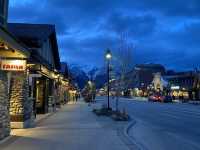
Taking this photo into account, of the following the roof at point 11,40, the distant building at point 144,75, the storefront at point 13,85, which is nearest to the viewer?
the roof at point 11,40

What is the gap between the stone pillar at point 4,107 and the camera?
15.5 meters

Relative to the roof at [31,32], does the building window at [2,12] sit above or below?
below

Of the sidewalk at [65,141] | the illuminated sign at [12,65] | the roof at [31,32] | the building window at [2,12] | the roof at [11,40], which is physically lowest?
the sidewalk at [65,141]

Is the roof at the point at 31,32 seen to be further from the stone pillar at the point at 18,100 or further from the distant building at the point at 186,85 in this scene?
the distant building at the point at 186,85

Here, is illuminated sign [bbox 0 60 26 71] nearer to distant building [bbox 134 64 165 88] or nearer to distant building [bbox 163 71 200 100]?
distant building [bbox 163 71 200 100]

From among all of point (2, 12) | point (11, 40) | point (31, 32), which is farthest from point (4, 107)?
point (31, 32)

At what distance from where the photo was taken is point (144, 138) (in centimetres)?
1769

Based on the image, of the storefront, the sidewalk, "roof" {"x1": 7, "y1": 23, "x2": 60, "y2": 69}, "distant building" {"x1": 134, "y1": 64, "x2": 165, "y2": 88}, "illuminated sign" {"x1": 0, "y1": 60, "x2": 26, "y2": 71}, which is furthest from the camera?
"distant building" {"x1": 134, "y1": 64, "x2": 165, "y2": 88}

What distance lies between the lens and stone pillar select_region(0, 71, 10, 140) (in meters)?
15.5

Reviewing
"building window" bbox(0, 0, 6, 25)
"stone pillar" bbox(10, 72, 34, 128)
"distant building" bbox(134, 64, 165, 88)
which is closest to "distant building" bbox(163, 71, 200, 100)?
"distant building" bbox(134, 64, 165, 88)

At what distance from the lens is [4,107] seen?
1595 centimetres

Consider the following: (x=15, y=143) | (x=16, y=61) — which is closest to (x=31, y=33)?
(x=16, y=61)

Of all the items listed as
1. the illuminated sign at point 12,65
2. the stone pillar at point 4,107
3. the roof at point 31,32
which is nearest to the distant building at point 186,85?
the roof at point 31,32

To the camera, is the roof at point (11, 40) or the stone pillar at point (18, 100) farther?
the stone pillar at point (18, 100)
